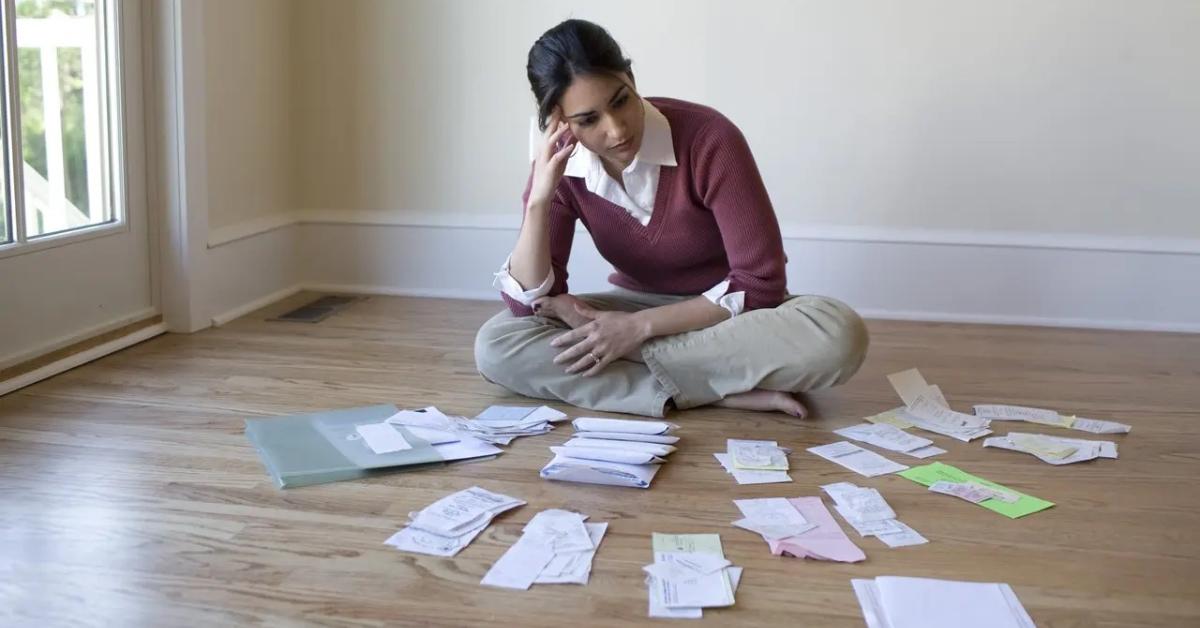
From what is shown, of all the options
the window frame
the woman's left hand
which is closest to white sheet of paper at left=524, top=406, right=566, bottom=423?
the woman's left hand

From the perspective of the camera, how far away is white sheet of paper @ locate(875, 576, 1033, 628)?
1386 mm

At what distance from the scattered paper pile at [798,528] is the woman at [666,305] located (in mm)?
527

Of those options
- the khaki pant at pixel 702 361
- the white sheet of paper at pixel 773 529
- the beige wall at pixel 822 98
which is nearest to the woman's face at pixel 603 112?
the khaki pant at pixel 702 361

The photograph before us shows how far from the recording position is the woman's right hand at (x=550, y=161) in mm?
2205

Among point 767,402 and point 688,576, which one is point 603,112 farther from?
point 688,576

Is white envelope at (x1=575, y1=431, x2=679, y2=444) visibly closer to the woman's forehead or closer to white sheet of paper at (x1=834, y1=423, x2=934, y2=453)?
white sheet of paper at (x1=834, y1=423, x2=934, y2=453)

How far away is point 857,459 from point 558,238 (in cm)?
83

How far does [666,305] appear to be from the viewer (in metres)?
2.41

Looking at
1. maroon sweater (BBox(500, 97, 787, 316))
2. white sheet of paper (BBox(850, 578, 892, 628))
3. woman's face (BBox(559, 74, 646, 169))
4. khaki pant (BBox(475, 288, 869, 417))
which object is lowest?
white sheet of paper (BBox(850, 578, 892, 628))

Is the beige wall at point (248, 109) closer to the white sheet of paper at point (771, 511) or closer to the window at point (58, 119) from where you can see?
the window at point (58, 119)

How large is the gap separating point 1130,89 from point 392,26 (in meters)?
2.36

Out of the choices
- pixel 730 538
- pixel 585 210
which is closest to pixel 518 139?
pixel 585 210

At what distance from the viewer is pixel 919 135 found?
3.39m

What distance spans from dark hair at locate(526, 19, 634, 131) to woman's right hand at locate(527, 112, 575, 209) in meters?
0.13
